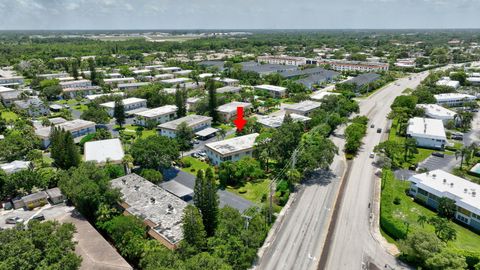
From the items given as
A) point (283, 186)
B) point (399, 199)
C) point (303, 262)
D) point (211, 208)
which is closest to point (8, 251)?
point (211, 208)

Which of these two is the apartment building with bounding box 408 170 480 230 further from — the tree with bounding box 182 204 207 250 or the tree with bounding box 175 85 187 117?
the tree with bounding box 175 85 187 117

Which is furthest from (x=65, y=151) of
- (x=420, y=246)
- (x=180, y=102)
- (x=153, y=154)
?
(x=420, y=246)

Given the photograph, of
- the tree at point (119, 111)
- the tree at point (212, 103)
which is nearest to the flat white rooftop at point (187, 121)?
the tree at point (212, 103)

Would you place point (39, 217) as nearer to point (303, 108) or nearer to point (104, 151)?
point (104, 151)

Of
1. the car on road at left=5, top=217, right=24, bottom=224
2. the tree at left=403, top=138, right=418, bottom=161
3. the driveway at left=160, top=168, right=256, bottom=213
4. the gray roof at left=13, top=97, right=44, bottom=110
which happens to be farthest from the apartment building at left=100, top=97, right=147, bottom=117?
the tree at left=403, top=138, right=418, bottom=161

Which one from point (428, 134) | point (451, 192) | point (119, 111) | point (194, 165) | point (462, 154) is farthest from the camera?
point (119, 111)

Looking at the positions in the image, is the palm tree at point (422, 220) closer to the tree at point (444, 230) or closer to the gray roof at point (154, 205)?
the tree at point (444, 230)
